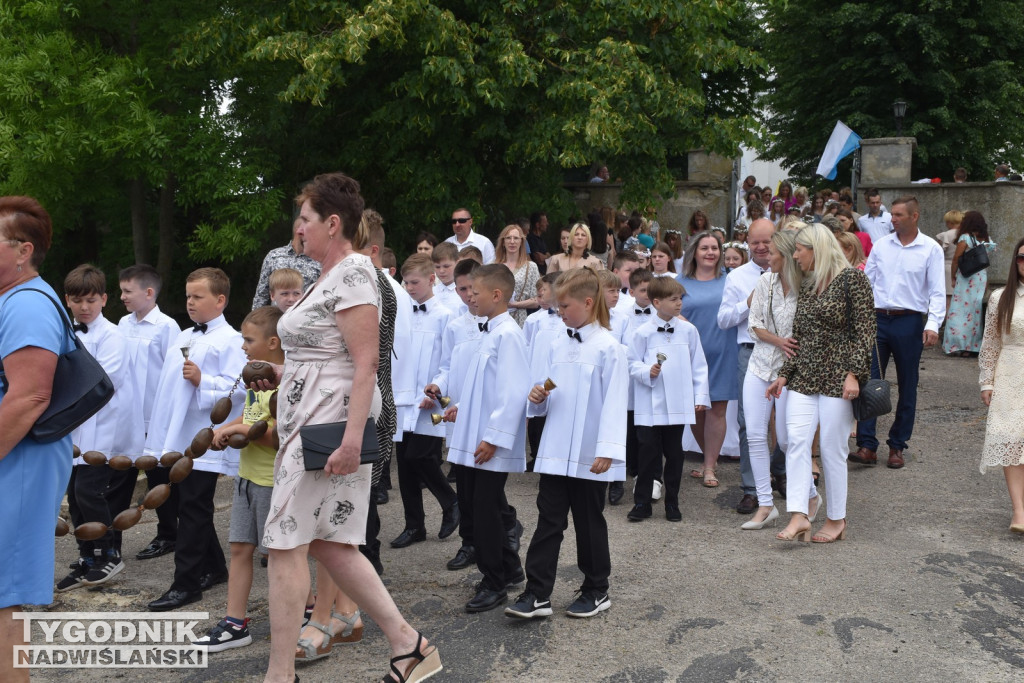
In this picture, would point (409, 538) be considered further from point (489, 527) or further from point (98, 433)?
point (98, 433)

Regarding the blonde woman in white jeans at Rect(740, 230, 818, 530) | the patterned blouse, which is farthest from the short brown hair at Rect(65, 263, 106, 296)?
the patterned blouse

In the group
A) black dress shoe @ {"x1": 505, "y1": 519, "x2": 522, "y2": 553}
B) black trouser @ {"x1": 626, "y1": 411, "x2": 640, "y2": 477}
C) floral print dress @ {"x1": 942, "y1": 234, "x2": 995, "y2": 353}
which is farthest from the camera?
floral print dress @ {"x1": 942, "y1": 234, "x2": 995, "y2": 353}

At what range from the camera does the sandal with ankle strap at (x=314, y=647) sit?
15.6 feet

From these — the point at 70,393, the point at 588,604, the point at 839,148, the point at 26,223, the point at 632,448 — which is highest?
the point at 839,148

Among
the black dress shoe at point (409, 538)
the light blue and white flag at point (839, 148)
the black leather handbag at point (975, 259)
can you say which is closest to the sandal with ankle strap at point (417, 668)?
the black dress shoe at point (409, 538)

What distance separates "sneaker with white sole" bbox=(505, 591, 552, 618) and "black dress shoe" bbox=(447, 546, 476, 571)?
945mm

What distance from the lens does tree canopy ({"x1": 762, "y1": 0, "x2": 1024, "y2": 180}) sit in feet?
80.4

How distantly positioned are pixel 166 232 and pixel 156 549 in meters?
8.64

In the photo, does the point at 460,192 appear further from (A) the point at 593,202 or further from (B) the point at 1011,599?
(B) the point at 1011,599

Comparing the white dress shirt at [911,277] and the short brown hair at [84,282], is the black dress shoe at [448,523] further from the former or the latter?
the white dress shirt at [911,277]

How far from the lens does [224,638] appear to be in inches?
196

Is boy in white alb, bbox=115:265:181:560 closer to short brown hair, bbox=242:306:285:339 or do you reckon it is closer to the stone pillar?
short brown hair, bbox=242:306:285:339

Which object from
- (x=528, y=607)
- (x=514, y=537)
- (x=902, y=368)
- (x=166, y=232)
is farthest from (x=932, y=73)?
(x=528, y=607)

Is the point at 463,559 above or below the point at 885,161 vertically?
below
